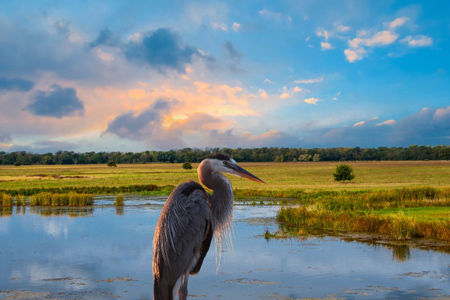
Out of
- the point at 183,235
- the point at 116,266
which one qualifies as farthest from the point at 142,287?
the point at 183,235

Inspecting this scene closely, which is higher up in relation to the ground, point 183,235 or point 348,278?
point 183,235

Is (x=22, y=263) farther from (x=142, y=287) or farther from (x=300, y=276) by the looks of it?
(x=300, y=276)

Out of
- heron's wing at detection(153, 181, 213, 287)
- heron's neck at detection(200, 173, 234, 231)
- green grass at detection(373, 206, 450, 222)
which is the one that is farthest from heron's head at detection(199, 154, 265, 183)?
green grass at detection(373, 206, 450, 222)

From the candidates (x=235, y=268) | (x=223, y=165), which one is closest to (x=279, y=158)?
(x=235, y=268)

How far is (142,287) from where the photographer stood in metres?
12.2

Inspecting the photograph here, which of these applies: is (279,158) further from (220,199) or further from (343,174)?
(220,199)

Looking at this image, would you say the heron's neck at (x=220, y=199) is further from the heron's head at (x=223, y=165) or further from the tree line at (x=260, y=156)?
the tree line at (x=260, y=156)

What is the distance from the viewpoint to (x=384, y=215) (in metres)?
23.2

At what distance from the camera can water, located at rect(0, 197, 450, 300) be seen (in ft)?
38.1

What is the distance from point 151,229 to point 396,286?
1357 centimetres

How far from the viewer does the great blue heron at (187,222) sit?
20.4ft

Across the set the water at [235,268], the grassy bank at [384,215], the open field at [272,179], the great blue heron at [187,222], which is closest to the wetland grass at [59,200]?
the water at [235,268]

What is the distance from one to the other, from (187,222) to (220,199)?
582 mm

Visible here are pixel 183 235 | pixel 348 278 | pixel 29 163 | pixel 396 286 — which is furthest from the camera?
pixel 29 163
